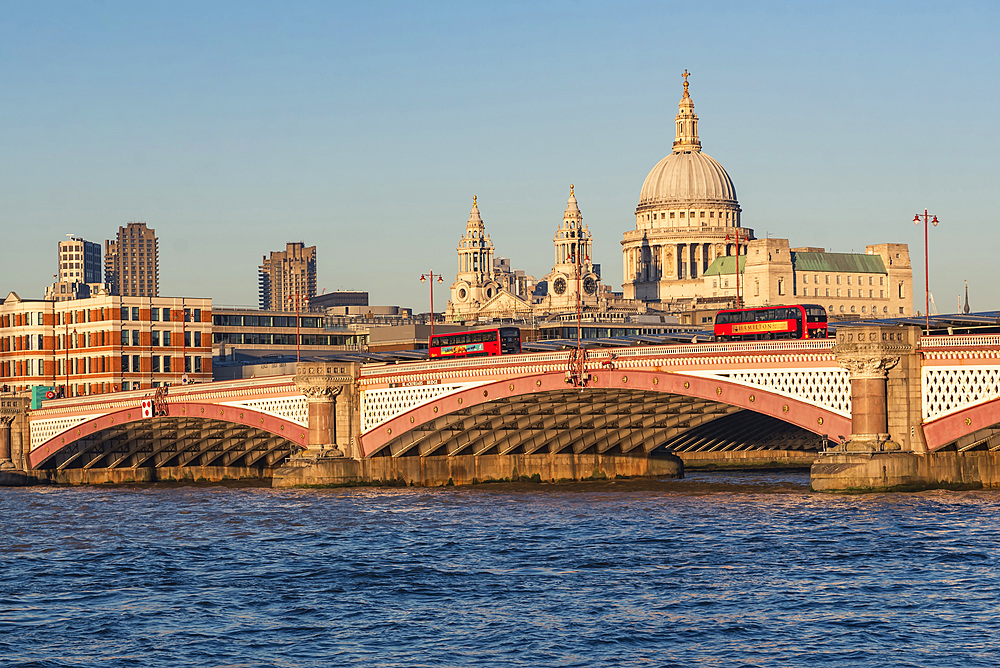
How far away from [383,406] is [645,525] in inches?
1104

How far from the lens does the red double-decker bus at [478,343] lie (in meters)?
96.4

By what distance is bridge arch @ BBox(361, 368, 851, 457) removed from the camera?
7475 centimetres

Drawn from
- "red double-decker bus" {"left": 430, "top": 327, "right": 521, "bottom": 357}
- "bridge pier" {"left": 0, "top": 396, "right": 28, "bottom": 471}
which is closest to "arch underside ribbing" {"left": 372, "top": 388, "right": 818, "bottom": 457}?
"red double-decker bus" {"left": 430, "top": 327, "right": 521, "bottom": 357}

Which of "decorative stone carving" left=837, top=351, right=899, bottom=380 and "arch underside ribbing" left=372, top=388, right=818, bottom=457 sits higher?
"decorative stone carving" left=837, top=351, right=899, bottom=380

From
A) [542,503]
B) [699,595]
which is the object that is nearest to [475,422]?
[542,503]

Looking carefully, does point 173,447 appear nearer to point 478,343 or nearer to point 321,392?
point 321,392

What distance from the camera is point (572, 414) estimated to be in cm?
9069

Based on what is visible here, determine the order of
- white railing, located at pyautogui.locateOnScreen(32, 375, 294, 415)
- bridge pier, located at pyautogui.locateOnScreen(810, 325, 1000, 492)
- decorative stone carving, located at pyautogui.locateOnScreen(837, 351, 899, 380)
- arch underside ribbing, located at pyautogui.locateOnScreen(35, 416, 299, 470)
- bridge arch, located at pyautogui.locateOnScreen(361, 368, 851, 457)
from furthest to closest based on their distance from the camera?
1. arch underside ribbing, located at pyautogui.locateOnScreen(35, 416, 299, 470)
2. white railing, located at pyautogui.locateOnScreen(32, 375, 294, 415)
3. bridge arch, located at pyautogui.locateOnScreen(361, 368, 851, 457)
4. decorative stone carving, located at pyautogui.locateOnScreen(837, 351, 899, 380)
5. bridge pier, located at pyautogui.locateOnScreen(810, 325, 1000, 492)

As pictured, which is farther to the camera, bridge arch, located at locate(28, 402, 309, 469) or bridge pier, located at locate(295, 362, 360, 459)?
bridge arch, located at locate(28, 402, 309, 469)

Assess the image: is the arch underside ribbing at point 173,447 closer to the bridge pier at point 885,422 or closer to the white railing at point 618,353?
the white railing at point 618,353

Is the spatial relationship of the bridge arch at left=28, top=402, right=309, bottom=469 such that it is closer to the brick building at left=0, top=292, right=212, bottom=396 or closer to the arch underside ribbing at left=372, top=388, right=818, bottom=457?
the arch underside ribbing at left=372, top=388, right=818, bottom=457

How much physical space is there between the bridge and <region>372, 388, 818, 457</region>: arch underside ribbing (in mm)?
129

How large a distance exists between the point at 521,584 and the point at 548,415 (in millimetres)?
40883

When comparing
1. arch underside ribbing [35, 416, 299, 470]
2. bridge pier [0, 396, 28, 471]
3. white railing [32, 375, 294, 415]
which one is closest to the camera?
white railing [32, 375, 294, 415]
